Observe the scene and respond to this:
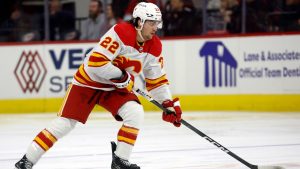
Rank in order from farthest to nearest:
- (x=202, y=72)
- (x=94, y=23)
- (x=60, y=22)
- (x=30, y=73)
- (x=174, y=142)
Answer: (x=60, y=22) → (x=94, y=23) → (x=30, y=73) → (x=202, y=72) → (x=174, y=142)

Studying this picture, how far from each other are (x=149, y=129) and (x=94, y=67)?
3.07 meters

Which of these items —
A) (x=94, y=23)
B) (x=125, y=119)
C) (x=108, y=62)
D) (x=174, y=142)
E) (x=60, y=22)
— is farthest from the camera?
(x=60, y=22)

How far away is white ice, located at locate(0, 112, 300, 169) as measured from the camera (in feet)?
18.1

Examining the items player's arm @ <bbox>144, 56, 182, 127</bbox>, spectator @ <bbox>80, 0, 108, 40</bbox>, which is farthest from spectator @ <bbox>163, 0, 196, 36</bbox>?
player's arm @ <bbox>144, 56, 182, 127</bbox>

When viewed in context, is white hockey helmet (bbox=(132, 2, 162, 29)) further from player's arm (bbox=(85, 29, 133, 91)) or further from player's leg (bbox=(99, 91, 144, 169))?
player's leg (bbox=(99, 91, 144, 169))

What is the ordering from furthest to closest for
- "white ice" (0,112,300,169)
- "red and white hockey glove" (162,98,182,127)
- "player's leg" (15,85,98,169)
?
1. "white ice" (0,112,300,169)
2. "red and white hockey glove" (162,98,182,127)
3. "player's leg" (15,85,98,169)

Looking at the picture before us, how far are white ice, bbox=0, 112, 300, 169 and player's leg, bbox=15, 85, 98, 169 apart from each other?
562 mm

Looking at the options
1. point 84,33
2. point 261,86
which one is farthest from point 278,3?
point 84,33

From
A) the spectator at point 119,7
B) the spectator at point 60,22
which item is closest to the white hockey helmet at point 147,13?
the spectator at point 119,7

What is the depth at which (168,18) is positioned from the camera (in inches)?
392

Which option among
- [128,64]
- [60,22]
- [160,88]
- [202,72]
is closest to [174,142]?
[160,88]

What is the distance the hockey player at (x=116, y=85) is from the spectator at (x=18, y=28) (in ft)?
17.6

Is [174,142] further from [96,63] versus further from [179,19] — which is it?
[179,19]

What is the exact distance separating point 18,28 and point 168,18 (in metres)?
1.95
